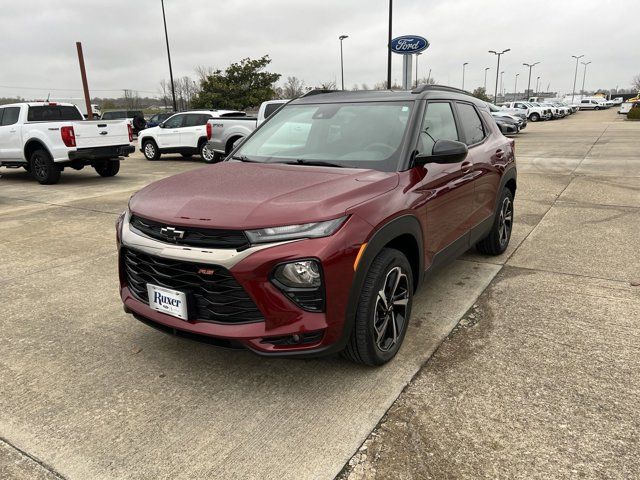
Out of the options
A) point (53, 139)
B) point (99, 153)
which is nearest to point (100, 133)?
point (99, 153)

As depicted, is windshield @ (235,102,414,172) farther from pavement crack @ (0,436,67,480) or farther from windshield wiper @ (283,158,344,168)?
pavement crack @ (0,436,67,480)

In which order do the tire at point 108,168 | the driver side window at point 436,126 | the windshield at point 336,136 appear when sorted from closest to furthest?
the windshield at point 336,136
the driver side window at point 436,126
the tire at point 108,168

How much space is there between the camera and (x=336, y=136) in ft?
12.0

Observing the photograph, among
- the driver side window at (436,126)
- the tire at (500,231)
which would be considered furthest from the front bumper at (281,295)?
the tire at (500,231)

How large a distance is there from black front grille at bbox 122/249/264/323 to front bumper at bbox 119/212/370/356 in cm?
3

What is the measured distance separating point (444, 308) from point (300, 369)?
143cm

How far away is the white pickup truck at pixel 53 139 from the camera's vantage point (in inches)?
413

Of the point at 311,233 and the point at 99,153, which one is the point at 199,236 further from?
the point at 99,153

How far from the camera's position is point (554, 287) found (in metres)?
4.30

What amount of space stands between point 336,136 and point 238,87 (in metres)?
33.5

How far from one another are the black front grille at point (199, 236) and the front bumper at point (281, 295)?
0.04m

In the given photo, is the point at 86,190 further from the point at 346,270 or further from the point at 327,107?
the point at 346,270

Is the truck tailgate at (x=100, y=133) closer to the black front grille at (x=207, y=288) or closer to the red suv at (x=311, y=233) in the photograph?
the red suv at (x=311, y=233)

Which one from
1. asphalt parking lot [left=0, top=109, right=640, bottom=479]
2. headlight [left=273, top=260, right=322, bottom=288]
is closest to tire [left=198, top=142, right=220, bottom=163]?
asphalt parking lot [left=0, top=109, right=640, bottom=479]
